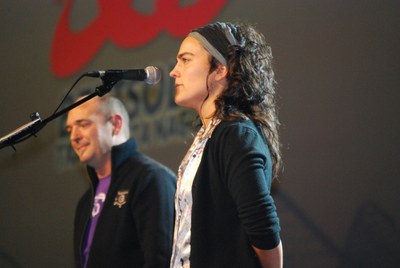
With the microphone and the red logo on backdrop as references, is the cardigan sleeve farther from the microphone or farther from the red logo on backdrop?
the red logo on backdrop

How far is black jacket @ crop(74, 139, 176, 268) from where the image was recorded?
2260 millimetres

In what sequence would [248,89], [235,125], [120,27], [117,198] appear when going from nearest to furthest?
[235,125] → [248,89] → [117,198] → [120,27]

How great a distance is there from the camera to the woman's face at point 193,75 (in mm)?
1804

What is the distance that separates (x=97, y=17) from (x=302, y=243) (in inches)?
75.0

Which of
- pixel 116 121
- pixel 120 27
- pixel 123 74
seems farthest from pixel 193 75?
pixel 120 27

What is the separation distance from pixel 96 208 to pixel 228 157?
3.74ft

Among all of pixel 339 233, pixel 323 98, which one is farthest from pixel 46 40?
pixel 339 233

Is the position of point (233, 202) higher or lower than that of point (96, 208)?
higher

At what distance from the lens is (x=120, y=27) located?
3.43 m

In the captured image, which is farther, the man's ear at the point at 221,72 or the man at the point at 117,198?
the man at the point at 117,198

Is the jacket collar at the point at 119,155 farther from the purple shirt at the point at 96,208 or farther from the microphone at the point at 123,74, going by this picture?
the microphone at the point at 123,74

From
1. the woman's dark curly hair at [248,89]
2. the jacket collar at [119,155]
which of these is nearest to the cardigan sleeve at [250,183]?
the woman's dark curly hair at [248,89]

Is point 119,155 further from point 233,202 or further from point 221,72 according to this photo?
point 233,202

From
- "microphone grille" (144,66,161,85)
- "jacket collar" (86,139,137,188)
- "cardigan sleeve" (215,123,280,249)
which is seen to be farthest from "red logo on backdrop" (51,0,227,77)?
"cardigan sleeve" (215,123,280,249)
